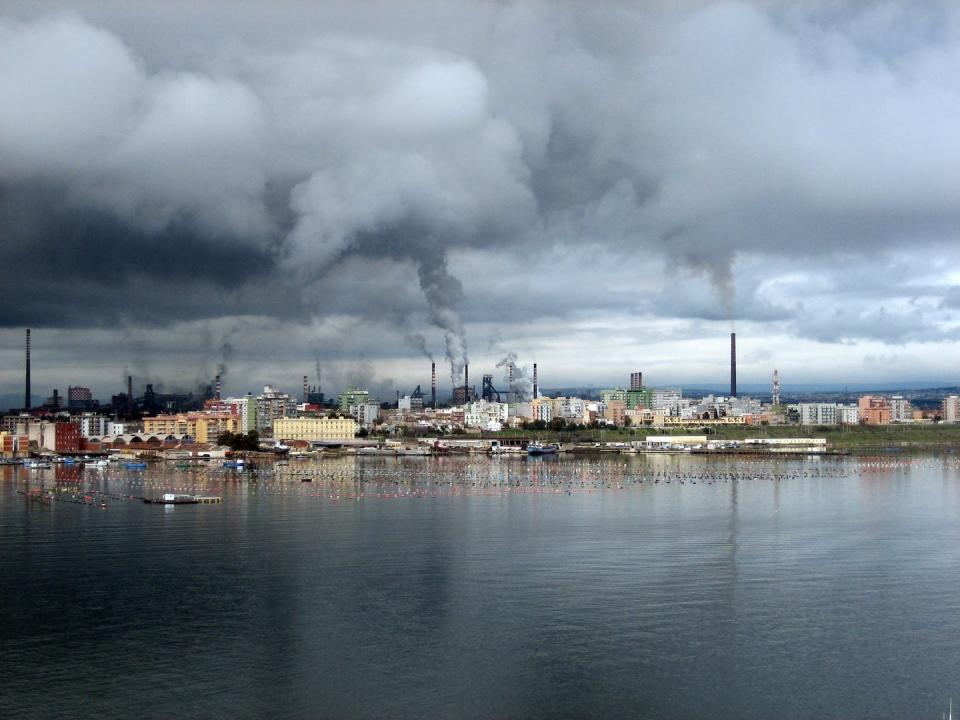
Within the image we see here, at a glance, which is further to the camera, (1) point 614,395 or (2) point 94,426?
(1) point 614,395

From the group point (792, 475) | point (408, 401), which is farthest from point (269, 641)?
point (408, 401)

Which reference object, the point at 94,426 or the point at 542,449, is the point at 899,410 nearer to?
the point at 542,449

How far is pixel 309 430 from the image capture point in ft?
275

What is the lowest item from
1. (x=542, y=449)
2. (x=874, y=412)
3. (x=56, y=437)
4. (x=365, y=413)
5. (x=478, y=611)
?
(x=478, y=611)

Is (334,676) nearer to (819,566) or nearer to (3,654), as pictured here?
(3,654)

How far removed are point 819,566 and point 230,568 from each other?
11.7m

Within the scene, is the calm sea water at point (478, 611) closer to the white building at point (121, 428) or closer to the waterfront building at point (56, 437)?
the waterfront building at point (56, 437)

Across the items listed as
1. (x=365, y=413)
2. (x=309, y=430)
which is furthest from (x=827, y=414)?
(x=309, y=430)

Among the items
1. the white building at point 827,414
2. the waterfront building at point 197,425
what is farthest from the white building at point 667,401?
the waterfront building at point 197,425

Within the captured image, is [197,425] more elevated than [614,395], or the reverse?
[614,395]

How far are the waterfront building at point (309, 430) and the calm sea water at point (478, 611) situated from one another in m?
53.3

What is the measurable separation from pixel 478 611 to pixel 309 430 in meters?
69.8

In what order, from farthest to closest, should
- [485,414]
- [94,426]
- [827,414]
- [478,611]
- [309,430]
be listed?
1. [827,414]
2. [485,414]
3. [94,426]
4. [309,430]
5. [478,611]

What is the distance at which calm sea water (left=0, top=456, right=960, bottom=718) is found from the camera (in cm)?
1180
